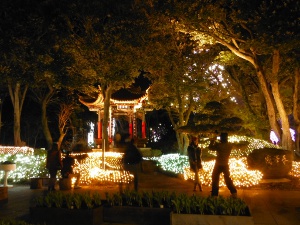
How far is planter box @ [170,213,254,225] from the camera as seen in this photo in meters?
6.03

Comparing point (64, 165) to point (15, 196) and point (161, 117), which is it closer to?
point (15, 196)

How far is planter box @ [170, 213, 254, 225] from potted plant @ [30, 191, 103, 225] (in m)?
1.50

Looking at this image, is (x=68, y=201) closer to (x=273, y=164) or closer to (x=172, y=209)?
(x=172, y=209)

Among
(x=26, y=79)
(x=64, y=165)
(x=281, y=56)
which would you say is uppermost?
(x=281, y=56)

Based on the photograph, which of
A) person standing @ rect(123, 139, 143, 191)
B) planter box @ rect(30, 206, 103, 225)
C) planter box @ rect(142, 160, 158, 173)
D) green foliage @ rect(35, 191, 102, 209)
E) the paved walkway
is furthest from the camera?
planter box @ rect(142, 160, 158, 173)

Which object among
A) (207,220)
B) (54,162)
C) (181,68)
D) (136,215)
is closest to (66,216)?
(136,215)

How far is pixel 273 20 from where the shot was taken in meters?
12.6

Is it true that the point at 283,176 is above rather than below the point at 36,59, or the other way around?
below

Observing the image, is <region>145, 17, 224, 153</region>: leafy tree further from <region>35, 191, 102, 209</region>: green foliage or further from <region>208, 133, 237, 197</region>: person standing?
<region>35, 191, 102, 209</region>: green foliage

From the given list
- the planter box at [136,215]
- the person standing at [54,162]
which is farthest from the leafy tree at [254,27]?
the planter box at [136,215]

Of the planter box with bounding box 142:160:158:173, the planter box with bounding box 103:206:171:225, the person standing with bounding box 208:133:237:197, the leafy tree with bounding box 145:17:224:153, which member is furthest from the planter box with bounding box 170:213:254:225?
the planter box with bounding box 142:160:158:173

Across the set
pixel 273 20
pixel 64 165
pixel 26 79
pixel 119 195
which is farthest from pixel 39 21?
pixel 273 20

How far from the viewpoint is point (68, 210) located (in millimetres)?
6652

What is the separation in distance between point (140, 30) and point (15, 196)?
8776 mm
